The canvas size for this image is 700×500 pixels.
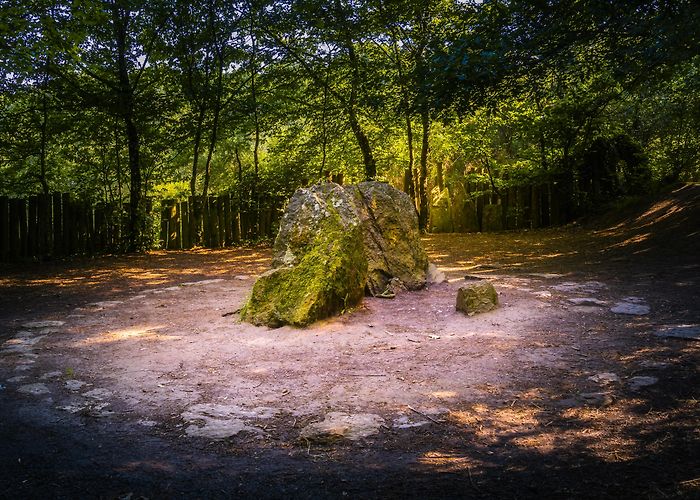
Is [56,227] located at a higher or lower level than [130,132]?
lower

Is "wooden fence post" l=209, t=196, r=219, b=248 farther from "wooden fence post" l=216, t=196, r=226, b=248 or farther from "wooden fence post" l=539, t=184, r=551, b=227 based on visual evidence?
"wooden fence post" l=539, t=184, r=551, b=227

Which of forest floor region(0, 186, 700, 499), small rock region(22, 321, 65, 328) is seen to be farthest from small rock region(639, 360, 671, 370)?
small rock region(22, 321, 65, 328)

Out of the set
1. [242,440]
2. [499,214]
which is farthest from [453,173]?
[242,440]

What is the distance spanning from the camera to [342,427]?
264 centimetres

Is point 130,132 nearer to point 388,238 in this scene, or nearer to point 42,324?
point 42,324

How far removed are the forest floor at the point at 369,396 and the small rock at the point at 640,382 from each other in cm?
2

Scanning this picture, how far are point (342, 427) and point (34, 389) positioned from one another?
209cm

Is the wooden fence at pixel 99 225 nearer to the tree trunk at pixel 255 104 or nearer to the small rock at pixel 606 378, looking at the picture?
the tree trunk at pixel 255 104

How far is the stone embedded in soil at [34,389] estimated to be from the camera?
322 cm

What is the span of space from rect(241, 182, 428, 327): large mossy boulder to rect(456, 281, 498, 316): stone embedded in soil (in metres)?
1.06

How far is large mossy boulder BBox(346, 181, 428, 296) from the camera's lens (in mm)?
6027

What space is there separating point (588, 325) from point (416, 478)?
2.84 metres

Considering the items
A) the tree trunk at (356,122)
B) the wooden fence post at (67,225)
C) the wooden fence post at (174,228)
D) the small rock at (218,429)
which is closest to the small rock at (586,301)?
the small rock at (218,429)

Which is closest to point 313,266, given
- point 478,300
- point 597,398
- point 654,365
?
point 478,300
